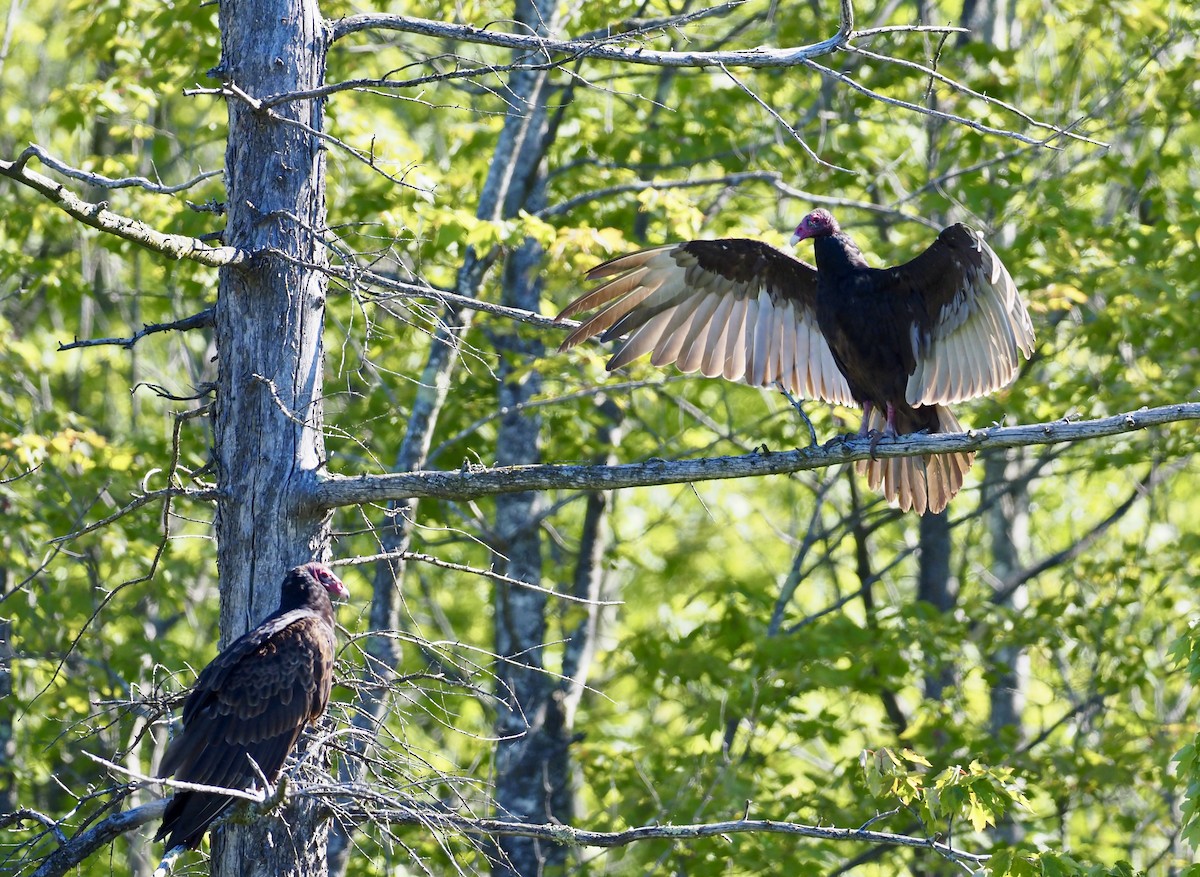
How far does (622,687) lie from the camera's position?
1120cm

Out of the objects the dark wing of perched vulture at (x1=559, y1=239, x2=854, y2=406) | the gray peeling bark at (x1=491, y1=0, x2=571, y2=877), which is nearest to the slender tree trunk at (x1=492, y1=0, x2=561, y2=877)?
the gray peeling bark at (x1=491, y1=0, x2=571, y2=877)

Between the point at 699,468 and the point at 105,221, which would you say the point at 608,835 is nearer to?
the point at 699,468

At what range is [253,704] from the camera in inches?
136

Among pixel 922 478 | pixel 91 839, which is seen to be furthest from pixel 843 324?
pixel 91 839

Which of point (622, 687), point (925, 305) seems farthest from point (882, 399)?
point (622, 687)

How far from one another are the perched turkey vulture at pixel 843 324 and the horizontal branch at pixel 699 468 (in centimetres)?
97

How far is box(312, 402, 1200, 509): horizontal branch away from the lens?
3135mm

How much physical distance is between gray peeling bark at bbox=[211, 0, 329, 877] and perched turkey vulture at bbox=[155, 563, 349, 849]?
177 mm

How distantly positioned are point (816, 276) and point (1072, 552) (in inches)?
165

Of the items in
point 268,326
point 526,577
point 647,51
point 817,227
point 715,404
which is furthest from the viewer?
point 715,404

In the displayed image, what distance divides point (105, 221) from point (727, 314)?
2.56 meters

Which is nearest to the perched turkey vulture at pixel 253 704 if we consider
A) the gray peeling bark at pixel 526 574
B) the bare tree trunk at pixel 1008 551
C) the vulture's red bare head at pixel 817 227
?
the vulture's red bare head at pixel 817 227

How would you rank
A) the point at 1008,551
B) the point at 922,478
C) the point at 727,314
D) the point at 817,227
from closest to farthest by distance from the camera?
1. the point at 922,478
2. the point at 817,227
3. the point at 727,314
4. the point at 1008,551

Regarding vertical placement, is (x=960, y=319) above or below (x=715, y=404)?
below
